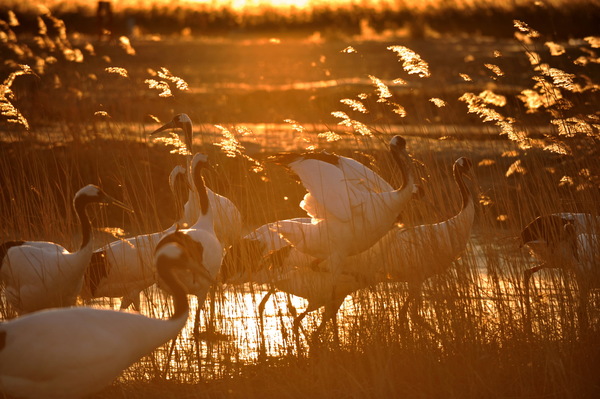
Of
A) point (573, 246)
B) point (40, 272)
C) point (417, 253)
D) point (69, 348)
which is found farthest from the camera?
point (573, 246)

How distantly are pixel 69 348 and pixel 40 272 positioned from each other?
1840 millimetres

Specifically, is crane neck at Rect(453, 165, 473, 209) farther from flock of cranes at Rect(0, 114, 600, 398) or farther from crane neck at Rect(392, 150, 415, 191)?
crane neck at Rect(392, 150, 415, 191)

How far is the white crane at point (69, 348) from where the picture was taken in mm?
4184

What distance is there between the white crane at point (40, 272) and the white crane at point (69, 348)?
1621 mm

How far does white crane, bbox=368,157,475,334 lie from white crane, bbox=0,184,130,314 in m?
1.87

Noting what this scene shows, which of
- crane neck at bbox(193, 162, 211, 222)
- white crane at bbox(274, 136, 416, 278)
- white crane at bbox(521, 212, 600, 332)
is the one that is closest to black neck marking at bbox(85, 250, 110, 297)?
crane neck at bbox(193, 162, 211, 222)

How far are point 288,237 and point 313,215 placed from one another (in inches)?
9.8

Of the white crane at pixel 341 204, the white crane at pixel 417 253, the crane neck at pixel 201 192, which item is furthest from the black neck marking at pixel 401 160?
the crane neck at pixel 201 192

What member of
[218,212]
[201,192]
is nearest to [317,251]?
[218,212]

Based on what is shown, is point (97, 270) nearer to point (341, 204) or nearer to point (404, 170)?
point (341, 204)

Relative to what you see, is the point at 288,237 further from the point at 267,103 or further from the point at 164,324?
the point at 267,103

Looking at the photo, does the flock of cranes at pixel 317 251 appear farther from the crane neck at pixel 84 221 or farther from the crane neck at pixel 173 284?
the crane neck at pixel 173 284

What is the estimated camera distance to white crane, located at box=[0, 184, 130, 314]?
5.90 meters

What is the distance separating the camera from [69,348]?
4.20 m
